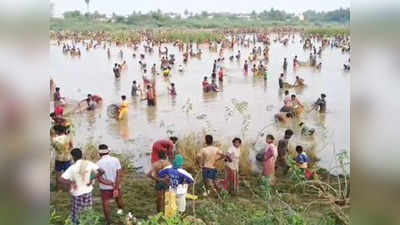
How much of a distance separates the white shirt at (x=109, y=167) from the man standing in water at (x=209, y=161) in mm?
577

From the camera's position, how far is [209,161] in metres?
5.21

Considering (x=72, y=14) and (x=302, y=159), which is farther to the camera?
(x=302, y=159)

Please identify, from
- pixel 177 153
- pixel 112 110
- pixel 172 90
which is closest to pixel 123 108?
pixel 112 110

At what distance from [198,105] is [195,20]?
0.59m

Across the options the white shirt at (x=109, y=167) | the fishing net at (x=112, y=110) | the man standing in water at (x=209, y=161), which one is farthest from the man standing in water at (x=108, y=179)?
the man standing in water at (x=209, y=161)

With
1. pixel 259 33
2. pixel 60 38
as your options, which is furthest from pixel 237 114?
pixel 60 38

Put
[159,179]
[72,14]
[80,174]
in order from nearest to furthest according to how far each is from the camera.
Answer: [72,14]
[80,174]
[159,179]

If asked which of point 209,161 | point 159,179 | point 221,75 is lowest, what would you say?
point 159,179

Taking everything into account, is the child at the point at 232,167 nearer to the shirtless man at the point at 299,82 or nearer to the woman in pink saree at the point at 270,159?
the woman in pink saree at the point at 270,159

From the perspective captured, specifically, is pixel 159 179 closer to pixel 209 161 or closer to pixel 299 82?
pixel 209 161

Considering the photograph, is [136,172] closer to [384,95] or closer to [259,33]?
[259,33]

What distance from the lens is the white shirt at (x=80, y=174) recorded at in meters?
5.08

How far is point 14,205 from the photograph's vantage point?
469 cm

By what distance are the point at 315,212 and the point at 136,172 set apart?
1291mm
